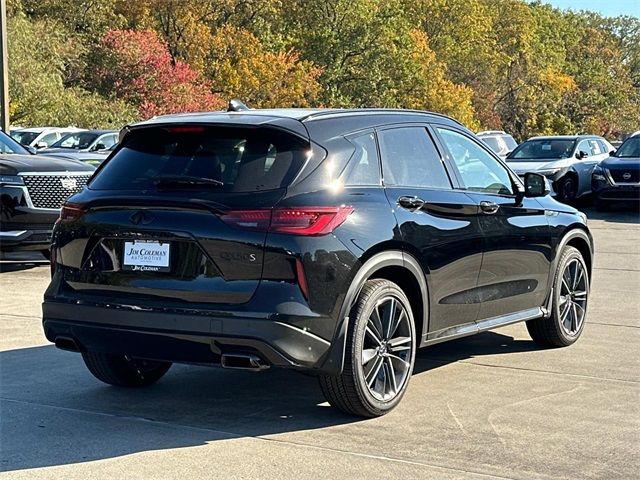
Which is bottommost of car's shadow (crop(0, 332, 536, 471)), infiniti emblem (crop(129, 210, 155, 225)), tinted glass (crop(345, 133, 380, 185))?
car's shadow (crop(0, 332, 536, 471))

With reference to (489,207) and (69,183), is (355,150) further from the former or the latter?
(69,183)

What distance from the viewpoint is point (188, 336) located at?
17.7 feet

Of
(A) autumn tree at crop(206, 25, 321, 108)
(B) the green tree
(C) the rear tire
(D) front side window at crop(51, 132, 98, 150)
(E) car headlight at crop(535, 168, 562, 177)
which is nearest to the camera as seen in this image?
(C) the rear tire

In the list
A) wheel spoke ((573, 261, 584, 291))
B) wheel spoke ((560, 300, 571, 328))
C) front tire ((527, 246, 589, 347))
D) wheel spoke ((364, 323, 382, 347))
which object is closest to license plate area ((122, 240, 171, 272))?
wheel spoke ((364, 323, 382, 347))

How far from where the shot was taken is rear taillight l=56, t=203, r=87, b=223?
5910 mm

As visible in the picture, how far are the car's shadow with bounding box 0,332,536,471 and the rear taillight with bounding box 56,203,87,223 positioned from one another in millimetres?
1123

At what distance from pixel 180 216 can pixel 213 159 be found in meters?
0.41

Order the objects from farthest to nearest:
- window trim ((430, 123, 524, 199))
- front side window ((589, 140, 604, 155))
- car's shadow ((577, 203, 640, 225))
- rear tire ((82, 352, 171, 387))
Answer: front side window ((589, 140, 604, 155)) < car's shadow ((577, 203, 640, 225)) < window trim ((430, 123, 524, 199)) < rear tire ((82, 352, 171, 387))

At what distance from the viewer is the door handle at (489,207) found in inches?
270

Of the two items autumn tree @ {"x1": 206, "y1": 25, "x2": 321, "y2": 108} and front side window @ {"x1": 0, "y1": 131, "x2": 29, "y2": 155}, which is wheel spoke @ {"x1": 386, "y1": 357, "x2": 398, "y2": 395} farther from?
autumn tree @ {"x1": 206, "y1": 25, "x2": 321, "y2": 108}

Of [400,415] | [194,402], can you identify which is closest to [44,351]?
[194,402]

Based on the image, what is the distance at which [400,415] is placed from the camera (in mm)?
5984

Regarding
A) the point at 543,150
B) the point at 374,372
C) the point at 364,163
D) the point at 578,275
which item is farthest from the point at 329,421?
the point at 543,150

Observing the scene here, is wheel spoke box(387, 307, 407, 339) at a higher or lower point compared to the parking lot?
higher
